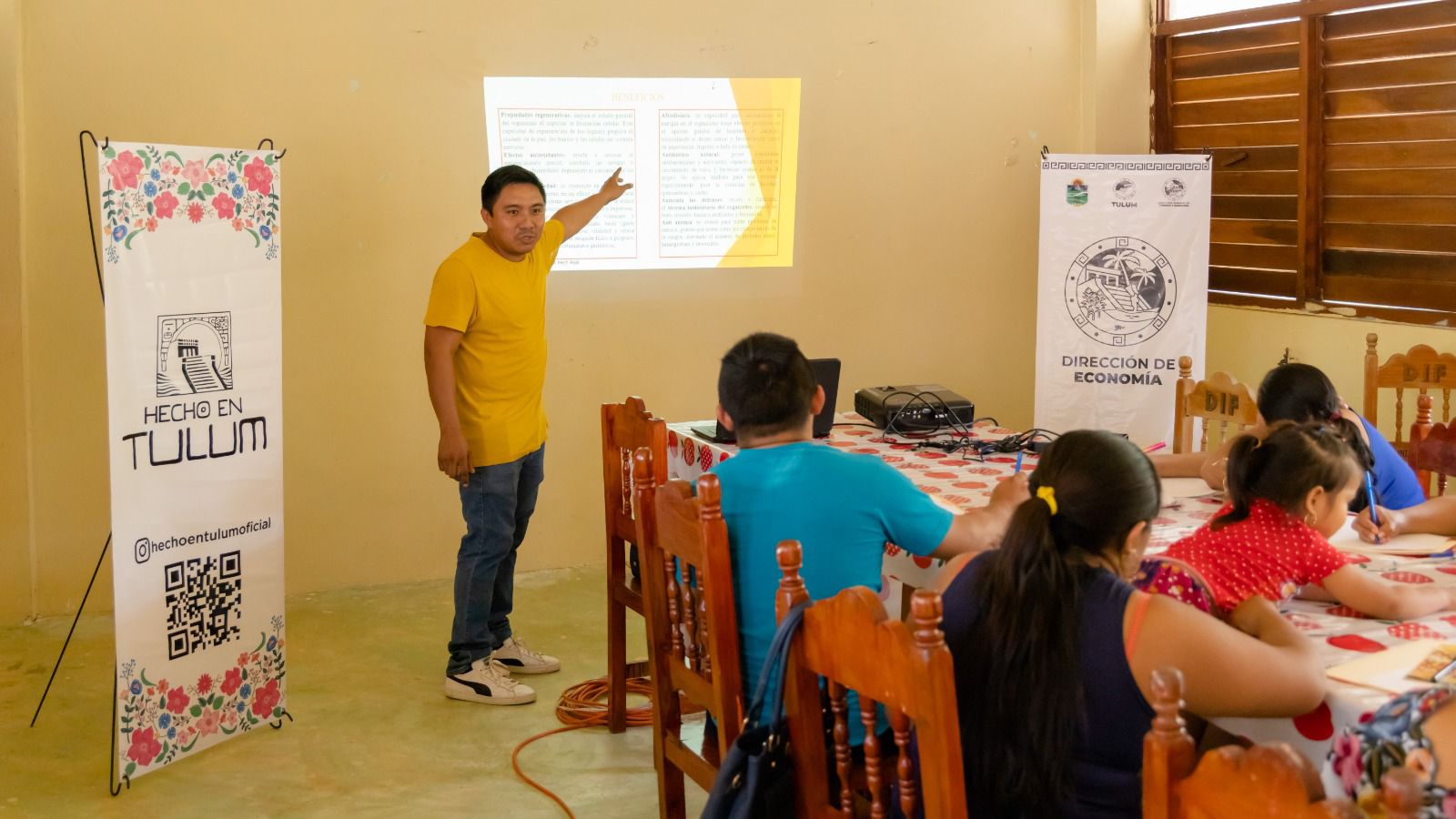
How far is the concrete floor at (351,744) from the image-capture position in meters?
3.09

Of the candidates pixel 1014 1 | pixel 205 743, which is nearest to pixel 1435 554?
pixel 205 743

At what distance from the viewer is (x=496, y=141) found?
15.8 feet

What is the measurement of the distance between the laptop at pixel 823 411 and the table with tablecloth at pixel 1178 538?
A: 28 mm

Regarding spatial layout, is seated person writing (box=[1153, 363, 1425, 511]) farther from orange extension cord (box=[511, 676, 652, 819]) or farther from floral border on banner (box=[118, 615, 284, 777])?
floral border on banner (box=[118, 615, 284, 777])

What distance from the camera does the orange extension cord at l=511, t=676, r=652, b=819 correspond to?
3543 mm

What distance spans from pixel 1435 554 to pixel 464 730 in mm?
2400

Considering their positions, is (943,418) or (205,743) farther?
(943,418)

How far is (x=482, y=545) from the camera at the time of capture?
3.68 meters

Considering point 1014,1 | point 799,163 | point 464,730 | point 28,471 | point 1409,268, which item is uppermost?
point 1014,1

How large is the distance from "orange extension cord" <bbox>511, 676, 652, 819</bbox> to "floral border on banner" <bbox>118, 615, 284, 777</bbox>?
2.38 feet

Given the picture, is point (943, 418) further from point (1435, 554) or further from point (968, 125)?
point (968, 125)

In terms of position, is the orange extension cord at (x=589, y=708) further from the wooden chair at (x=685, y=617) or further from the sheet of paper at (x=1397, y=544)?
the sheet of paper at (x=1397, y=544)

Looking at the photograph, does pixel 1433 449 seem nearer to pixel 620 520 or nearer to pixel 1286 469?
pixel 1286 469

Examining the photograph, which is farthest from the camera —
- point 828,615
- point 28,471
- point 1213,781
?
point 28,471
